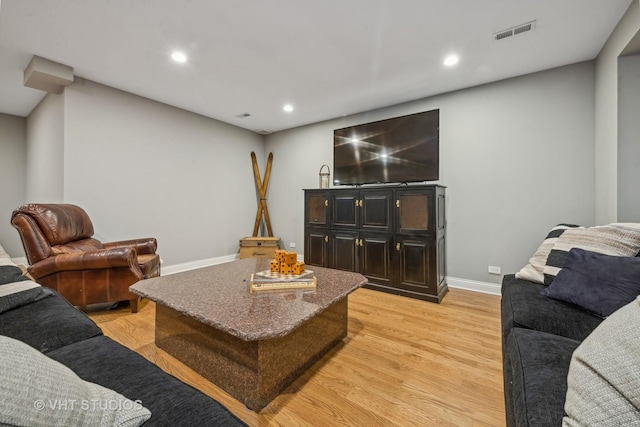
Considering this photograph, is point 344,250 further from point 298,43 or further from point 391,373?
point 298,43

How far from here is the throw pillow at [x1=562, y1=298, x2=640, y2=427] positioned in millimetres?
603

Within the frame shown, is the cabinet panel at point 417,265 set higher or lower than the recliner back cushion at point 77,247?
lower

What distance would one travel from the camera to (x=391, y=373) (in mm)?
1667

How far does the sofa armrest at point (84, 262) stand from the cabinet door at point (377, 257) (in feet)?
7.98

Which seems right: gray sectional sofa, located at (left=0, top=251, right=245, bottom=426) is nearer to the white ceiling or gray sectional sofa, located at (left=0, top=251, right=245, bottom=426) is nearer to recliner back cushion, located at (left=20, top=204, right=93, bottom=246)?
recliner back cushion, located at (left=20, top=204, right=93, bottom=246)

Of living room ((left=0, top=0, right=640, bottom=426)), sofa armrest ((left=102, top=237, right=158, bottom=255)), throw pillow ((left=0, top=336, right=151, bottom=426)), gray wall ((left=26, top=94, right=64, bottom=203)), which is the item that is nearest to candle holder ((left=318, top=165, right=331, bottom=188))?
living room ((left=0, top=0, right=640, bottom=426))

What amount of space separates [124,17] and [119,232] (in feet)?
7.81

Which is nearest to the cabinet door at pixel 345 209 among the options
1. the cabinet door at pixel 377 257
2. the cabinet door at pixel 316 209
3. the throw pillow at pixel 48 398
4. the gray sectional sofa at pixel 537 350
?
the cabinet door at pixel 316 209

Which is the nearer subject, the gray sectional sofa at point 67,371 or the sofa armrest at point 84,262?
the gray sectional sofa at point 67,371

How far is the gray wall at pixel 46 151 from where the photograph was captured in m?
3.12

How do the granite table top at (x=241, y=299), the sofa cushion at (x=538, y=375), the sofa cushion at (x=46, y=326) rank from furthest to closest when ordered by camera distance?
the granite table top at (x=241, y=299), the sofa cushion at (x=46, y=326), the sofa cushion at (x=538, y=375)

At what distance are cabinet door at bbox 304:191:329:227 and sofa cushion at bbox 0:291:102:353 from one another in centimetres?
281

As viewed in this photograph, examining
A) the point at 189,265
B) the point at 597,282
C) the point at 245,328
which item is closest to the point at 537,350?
the point at 597,282

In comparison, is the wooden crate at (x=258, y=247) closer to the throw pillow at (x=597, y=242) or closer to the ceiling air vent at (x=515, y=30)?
the throw pillow at (x=597, y=242)
